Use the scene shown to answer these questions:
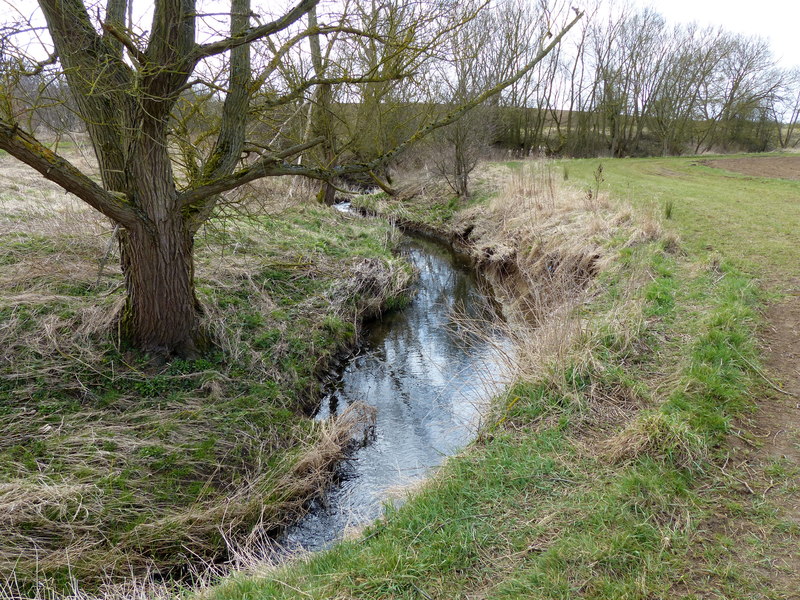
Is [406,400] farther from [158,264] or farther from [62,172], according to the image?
[62,172]

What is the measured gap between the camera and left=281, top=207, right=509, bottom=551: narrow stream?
4535 mm

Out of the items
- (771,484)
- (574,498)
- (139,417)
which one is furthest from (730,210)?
(139,417)

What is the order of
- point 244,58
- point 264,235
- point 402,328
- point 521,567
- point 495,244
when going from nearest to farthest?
point 521,567 → point 244,58 → point 402,328 → point 264,235 → point 495,244

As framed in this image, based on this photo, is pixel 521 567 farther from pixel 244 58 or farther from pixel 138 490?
pixel 244 58

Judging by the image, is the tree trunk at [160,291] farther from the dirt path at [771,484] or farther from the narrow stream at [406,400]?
the dirt path at [771,484]

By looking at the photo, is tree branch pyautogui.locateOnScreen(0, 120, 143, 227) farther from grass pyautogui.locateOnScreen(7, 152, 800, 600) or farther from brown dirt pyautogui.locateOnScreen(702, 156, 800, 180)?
brown dirt pyautogui.locateOnScreen(702, 156, 800, 180)

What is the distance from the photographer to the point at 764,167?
62.0 feet

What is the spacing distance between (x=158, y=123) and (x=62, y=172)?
0.94 meters

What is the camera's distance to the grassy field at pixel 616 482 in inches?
109

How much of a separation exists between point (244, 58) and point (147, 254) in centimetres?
215

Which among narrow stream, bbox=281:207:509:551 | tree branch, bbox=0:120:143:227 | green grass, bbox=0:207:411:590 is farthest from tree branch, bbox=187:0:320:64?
narrow stream, bbox=281:207:509:551

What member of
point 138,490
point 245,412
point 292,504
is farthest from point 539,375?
point 138,490

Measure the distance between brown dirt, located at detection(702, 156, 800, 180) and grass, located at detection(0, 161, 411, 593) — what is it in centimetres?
1630

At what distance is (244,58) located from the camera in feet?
15.6
